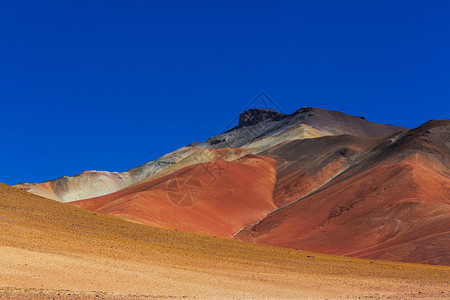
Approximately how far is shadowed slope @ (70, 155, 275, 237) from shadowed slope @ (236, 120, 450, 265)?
14.9 ft

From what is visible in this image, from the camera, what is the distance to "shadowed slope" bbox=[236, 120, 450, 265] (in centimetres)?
4750

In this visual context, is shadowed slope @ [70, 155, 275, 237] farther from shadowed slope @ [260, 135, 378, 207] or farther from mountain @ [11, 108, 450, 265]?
shadowed slope @ [260, 135, 378, 207]

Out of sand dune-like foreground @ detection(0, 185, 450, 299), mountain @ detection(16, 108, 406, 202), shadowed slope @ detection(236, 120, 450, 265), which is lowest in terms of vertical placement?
sand dune-like foreground @ detection(0, 185, 450, 299)

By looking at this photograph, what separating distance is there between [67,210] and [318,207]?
39186mm

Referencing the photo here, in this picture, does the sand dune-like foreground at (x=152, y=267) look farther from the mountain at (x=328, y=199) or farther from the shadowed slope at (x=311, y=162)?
the shadowed slope at (x=311, y=162)

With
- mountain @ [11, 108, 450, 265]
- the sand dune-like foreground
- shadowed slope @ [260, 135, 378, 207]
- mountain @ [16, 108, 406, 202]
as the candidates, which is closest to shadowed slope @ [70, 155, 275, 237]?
mountain @ [11, 108, 450, 265]

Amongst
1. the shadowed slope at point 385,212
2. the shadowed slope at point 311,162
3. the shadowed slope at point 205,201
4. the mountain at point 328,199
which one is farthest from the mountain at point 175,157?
the shadowed slope at point 385,212

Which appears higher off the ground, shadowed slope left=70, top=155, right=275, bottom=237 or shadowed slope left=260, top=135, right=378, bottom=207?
shadowed slope left=260, top=135, right=378, bottom=207

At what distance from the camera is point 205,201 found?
7844 cm

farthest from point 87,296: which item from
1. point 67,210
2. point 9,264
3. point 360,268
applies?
point 67,210

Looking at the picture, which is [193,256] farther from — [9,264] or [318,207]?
[318,207]

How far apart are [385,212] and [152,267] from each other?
3971 centimetres

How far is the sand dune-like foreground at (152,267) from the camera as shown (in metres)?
19.6

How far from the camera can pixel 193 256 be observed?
31266 mm
